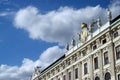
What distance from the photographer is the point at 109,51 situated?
2413 inches

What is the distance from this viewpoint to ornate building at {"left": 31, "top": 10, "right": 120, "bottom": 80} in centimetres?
6028

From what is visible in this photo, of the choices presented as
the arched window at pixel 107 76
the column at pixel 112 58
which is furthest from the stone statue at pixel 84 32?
the arched window at pixel 107 76

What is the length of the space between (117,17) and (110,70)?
10.4m

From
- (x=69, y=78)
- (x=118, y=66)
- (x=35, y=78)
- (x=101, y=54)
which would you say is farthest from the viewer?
(x=35, y=78)

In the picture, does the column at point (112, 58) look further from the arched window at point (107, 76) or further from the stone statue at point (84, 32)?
the stone statue at point (84, 32)

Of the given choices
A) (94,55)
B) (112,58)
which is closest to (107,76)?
(112,58)

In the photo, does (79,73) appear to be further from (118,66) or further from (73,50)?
(118,66)

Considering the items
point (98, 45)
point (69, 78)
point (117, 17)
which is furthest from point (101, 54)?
point (69, 78)

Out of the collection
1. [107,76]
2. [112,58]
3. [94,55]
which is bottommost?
[107,76]

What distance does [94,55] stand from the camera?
65.8 meters

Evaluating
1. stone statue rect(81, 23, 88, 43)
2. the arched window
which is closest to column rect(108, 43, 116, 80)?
the arched window

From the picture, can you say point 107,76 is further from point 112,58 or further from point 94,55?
point 94,55

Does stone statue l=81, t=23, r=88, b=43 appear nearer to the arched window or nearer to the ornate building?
the ornate building

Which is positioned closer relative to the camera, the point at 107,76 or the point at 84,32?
the point at 107,76
